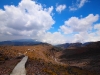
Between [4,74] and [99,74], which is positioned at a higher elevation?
[4,74]

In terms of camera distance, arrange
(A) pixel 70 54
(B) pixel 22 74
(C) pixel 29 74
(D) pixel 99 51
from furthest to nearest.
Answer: (A) pixel 70 54 → (D) pixel 99 51 → (C) pixel 29 74 → (B) pixel 22 74

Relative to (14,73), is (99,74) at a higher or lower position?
lower

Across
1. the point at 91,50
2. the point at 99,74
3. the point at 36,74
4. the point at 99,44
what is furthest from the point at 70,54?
the point at 36,74

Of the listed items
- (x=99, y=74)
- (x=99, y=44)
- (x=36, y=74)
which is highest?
(x=99, y=44)

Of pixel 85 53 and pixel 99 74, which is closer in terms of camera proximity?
pixel 99 74

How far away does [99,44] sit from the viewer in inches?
4825

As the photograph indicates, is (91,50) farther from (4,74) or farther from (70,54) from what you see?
(4,74)

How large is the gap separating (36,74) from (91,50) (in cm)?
10054

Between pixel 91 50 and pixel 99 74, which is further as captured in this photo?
pixel 91 50

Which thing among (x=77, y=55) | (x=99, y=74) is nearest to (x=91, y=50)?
(x=77, y=55)

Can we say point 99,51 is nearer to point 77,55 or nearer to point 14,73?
point 77,55

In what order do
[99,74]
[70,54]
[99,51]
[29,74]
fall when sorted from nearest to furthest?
[29,74]
[99,74]
[99,51]
[70,54]

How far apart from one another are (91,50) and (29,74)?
10149 centimetres

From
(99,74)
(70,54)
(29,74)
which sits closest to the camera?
(29,74)
